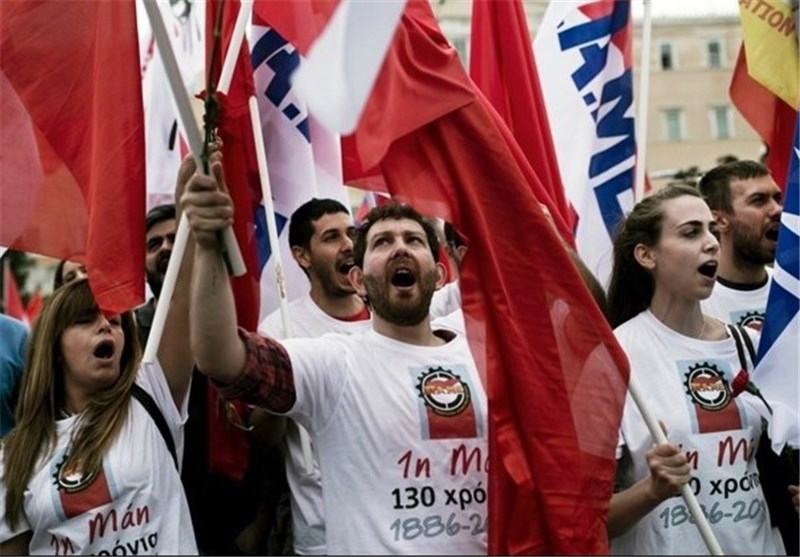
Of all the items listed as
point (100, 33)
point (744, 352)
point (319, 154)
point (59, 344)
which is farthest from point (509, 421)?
point (319, 154)

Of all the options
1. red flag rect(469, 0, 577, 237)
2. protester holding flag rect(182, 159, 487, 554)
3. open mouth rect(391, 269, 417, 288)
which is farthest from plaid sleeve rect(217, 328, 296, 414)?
red flag rect(469, 0, 577, 237)

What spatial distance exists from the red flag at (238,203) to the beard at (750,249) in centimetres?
182

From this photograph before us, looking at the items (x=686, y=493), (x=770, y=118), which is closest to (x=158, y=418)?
(x=686, y=493)

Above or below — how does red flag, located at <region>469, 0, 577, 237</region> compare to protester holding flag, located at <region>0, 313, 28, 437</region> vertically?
above

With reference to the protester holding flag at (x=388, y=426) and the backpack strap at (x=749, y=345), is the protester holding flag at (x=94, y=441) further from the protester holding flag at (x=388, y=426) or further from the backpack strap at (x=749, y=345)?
the backpack strap at (x=749, y=345)

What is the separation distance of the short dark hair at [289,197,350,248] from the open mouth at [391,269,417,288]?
1.27 m

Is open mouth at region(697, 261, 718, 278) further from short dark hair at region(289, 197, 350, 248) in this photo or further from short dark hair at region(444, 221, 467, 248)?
short dark hair at region(289, 197, 350, 248)

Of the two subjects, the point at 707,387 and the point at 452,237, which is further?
the point at 452,237

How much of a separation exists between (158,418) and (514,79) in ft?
7.21

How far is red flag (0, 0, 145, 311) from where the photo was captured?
429 centimetres

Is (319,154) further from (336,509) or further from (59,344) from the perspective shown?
(336,509)

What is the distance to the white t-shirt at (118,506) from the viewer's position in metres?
3.92

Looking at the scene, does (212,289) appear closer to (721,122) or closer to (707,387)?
(707,387)

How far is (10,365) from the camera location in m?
4.87
